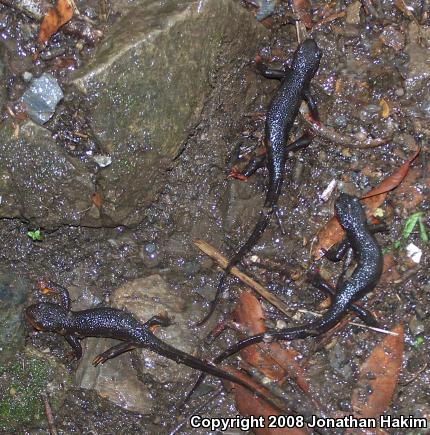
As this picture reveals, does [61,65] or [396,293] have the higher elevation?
[61,65]

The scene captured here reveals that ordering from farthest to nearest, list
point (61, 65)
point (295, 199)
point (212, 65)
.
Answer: point (295, 199), point (212, 65), point (61, 65)

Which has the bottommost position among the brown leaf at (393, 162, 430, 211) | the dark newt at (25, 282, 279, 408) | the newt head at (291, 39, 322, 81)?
the dark newt at (25, 282, 279, 408)

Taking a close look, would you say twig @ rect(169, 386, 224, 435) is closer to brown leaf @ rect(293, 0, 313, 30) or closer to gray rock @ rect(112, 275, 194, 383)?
gray rock @ rect(112, 275, 194, 383)

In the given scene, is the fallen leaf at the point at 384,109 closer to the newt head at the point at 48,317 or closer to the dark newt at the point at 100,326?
Answer: the dark newt at the point at 100,326

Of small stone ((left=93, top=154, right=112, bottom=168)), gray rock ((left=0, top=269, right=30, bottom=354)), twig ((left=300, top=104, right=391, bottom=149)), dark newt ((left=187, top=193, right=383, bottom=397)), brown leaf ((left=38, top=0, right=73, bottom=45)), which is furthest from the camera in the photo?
twig ((left=300, top=104, right=391, bottom=149))

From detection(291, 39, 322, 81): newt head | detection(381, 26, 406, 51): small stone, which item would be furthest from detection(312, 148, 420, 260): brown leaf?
detection(291, 39, 322, 81): newt head

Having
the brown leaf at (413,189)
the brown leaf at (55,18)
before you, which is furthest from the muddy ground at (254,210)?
the brown leaf at (55,18)

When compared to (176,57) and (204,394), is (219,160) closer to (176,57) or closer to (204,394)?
(176,57)

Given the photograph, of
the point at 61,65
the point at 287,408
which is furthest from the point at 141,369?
the point at 61,65
